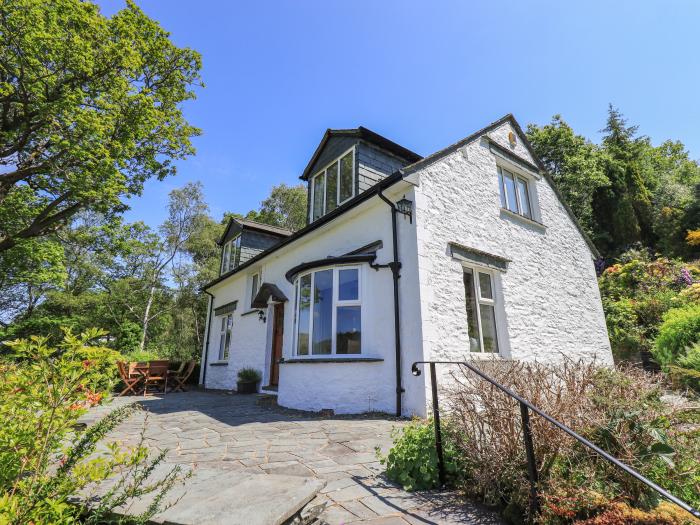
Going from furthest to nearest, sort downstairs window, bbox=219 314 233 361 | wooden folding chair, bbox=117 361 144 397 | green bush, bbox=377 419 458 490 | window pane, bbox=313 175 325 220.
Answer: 1. downstairs window, bbox=219 314 233 361
2. wooden folding chair, bbox=117 361 144 397
3. window pane, bbox=313 175 325 220
4. green bush, bbox=377 419 458 490

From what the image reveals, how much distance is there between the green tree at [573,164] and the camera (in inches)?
1005

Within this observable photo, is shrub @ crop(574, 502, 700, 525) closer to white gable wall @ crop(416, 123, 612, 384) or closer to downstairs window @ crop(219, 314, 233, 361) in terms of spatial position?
white gable wall @ crop(416, 123, 612, 384)

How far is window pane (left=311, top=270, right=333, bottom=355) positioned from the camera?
7480mm

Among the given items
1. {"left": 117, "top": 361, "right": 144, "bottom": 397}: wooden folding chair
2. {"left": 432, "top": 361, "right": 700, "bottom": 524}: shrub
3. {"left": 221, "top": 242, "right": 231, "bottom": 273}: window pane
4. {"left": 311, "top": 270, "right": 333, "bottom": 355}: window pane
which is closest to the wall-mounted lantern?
{"left": 311, "top": 270, "right": 333, "bottom": 355}: window pane

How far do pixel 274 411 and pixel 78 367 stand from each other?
5.78 meters

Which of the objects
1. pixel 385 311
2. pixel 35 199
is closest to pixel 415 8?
pixel 385 311

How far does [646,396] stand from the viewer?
305cm

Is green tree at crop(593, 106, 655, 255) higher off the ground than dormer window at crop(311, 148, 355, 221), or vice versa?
green tree at crop(593, 106, 655, 255)

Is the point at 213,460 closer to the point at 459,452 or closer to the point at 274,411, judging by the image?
the point at 459,452

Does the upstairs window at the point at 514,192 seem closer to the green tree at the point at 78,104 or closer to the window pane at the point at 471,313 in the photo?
the window pane at the point at 471,313

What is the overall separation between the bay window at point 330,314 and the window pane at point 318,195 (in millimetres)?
3585

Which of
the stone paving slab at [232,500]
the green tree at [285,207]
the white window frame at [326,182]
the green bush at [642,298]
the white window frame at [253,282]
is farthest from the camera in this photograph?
the green tree at [285,207]

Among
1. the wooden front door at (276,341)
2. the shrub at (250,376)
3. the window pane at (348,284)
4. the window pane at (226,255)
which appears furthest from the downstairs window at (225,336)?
the window pane at (348,284)

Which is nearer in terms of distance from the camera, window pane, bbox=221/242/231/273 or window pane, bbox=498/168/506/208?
window pane, bbox=498/168/506/208
